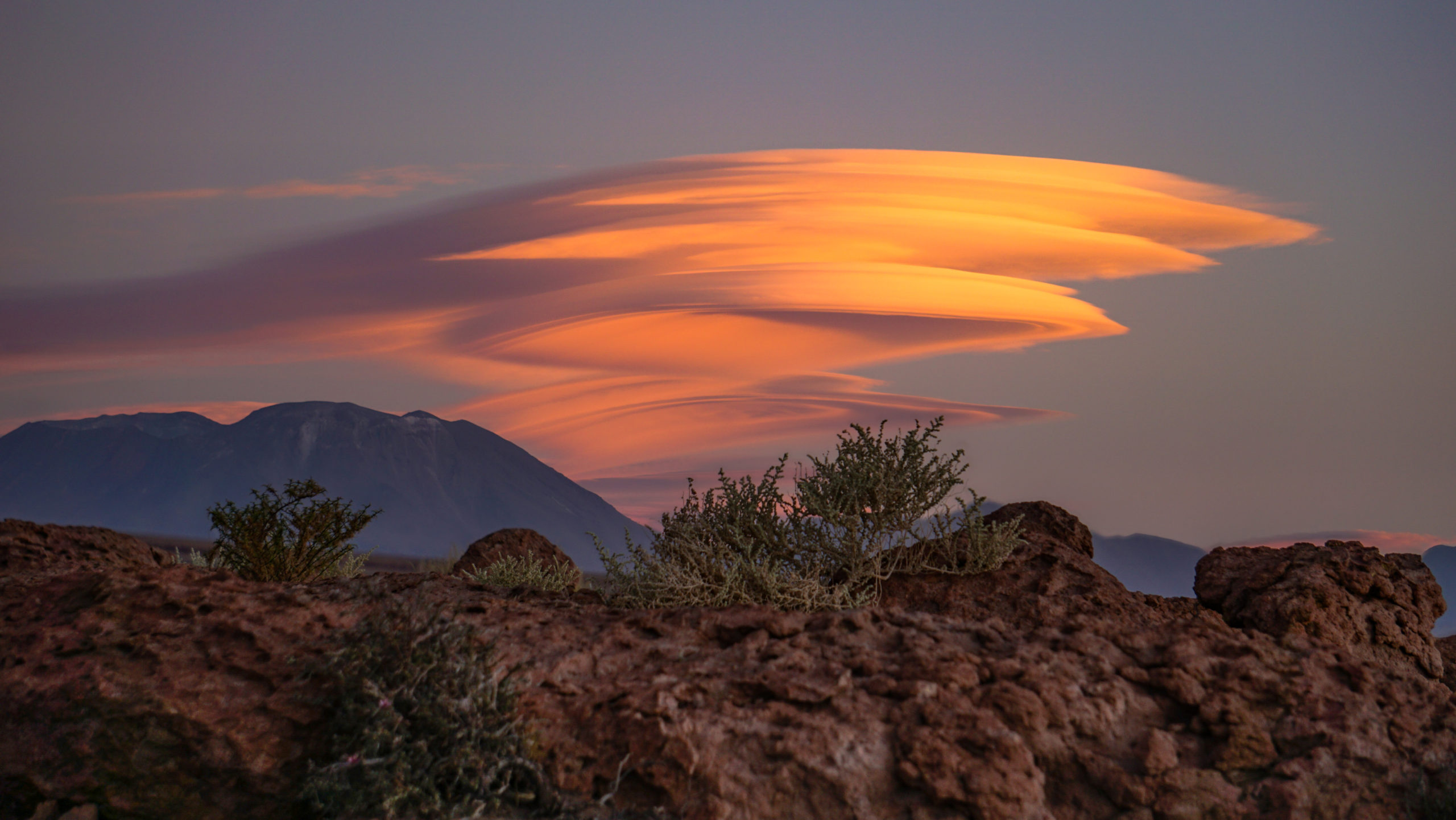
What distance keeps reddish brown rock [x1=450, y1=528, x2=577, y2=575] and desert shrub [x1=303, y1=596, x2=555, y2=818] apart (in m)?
8.28

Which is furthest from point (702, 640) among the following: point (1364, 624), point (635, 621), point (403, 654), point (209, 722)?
point (1364, 624)

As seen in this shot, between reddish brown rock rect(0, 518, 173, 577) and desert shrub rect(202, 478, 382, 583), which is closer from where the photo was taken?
reddish brown rock rect(0, 518, 173, 577)

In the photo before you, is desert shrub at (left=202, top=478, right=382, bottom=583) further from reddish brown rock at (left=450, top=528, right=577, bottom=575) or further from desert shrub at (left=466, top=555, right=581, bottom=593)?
reddish brown rock at (left=450, top=528, right=577, bottom=575)

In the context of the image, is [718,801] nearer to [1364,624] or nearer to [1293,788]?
[1293,788]

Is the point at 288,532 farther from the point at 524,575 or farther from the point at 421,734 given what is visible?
the point at 421,734

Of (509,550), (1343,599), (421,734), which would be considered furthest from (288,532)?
(1343,599)

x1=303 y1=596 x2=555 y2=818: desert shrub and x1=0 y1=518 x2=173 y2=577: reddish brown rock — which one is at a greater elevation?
x1=0 y1=518 x2=173 y2=577: reddish brown rock

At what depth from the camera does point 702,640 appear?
540 cm

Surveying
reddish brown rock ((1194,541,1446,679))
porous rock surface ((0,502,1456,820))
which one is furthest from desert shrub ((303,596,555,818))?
reddish brown rock ((1194,541,1446,679))

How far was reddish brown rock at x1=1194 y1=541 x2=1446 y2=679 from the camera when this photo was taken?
25.8 feet

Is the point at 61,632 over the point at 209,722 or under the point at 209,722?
over

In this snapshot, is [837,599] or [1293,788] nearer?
[1293,788]

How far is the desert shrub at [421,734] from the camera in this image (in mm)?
4469

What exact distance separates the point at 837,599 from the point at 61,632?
4.76 meters
